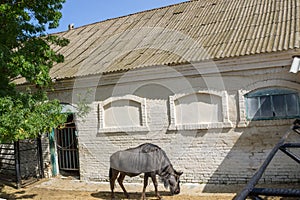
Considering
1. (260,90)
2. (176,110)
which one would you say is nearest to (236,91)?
(260,90)

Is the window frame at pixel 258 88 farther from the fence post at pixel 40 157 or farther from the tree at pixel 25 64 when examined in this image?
the fence post at pixel 40 157

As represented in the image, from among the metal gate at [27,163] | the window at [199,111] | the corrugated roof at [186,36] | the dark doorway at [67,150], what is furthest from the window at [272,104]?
the metal gate at [27,163]

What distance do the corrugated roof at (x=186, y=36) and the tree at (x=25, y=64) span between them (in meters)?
2.37

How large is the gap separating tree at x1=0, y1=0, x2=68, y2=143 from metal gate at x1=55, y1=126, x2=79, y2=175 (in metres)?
3.51

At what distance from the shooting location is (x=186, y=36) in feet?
31.7

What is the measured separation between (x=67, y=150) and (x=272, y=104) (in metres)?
6.93

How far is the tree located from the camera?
19.8 feet

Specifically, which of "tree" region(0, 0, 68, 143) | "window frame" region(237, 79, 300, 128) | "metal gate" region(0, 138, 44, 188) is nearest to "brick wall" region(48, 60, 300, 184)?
"window frame" region(237, 79, 300, 128)

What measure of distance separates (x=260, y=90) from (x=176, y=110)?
226 centimetres

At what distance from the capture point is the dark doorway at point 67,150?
10.6m

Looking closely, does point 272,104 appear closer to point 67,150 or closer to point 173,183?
point 173,183

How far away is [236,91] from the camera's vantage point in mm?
7703

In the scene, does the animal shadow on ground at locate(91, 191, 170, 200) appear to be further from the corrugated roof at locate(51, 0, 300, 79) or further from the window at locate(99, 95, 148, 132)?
the corrugated roof at locate(51, 0, 300, 79)

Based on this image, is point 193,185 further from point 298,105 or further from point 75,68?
point 75,68
